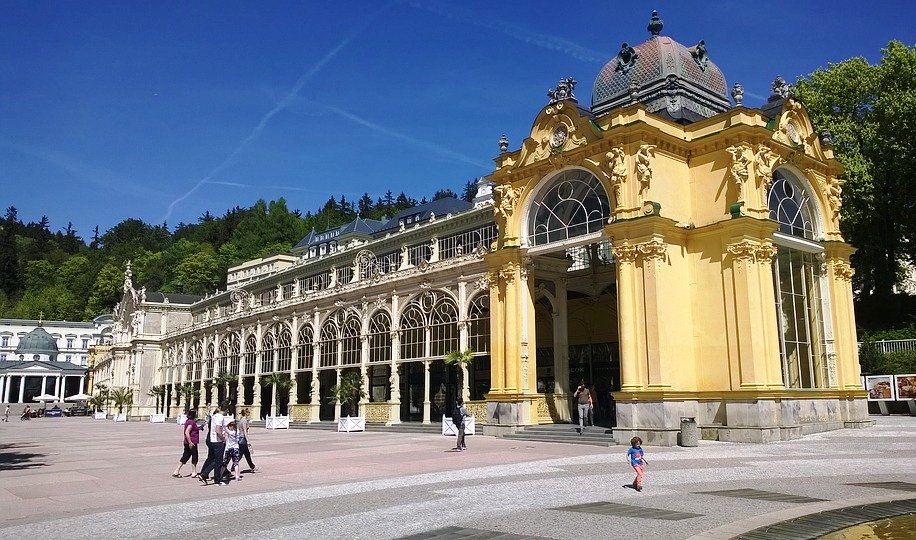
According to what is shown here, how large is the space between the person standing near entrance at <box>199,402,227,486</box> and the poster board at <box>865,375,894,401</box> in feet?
97.7

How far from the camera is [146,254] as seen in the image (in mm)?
144125

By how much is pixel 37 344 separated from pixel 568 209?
445ft

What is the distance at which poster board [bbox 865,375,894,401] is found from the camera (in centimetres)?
3372

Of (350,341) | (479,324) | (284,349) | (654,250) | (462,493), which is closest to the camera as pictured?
(462,493)

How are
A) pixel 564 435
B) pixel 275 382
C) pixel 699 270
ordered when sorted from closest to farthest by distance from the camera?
pixel 699 270 → pixel 564 435 → pixel 275 382

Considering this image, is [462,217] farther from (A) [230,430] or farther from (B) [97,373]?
(B) [97,373]

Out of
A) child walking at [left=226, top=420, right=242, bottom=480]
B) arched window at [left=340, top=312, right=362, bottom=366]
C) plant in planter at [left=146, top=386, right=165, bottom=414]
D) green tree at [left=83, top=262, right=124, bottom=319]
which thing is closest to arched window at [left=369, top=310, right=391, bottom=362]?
arched window at [left=340, top=312, right=362, bottom=366]

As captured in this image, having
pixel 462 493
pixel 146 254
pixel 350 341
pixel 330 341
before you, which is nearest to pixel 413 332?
pixel 350 341

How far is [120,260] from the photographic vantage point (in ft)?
487

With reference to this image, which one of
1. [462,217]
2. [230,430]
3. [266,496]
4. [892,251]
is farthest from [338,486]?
[892,251]

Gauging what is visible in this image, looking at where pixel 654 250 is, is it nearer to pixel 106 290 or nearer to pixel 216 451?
pixel 216 451

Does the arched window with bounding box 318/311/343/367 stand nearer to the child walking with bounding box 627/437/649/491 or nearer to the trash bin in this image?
the trash bin

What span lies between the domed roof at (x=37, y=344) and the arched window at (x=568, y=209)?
133631mm

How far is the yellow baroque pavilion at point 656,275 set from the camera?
85.0 ft
